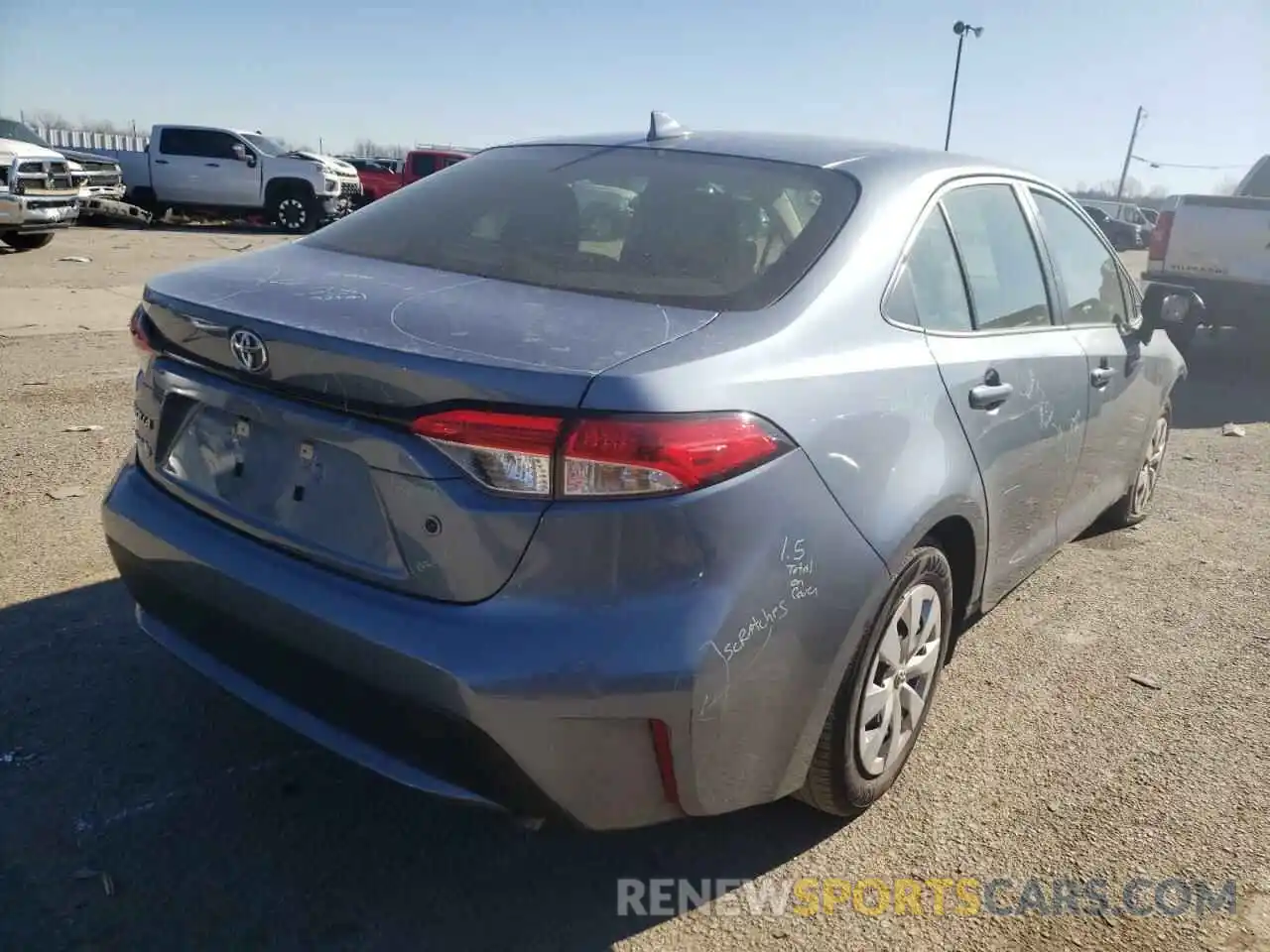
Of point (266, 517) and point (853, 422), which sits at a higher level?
point (853, 422)

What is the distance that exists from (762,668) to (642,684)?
0.29 m

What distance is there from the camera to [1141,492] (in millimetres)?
5148

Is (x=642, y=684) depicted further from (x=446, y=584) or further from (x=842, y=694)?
(x=842, y=694)

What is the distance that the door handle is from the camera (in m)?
2.79

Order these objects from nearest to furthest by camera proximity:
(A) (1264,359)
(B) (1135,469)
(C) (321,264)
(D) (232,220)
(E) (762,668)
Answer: (E) (762,668), (C) (321,264), (B) (1135,469), (A) (1264,359), (D) (232,220)

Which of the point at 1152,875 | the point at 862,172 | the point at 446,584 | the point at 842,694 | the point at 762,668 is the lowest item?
the point at 1152,875

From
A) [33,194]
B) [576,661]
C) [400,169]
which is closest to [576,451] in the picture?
[576,661]

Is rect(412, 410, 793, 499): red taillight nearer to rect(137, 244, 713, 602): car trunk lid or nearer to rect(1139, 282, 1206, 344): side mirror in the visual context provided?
rect(137, 244, 713, 602): car trunk lid

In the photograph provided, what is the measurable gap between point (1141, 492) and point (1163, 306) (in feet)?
4.19

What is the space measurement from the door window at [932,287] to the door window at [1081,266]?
88 cm

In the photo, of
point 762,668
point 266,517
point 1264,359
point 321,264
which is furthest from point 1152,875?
point 1264,359

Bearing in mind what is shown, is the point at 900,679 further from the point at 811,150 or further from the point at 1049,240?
the point at 1049,240

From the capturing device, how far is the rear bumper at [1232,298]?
9.34m

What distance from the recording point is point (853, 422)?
2297mm
